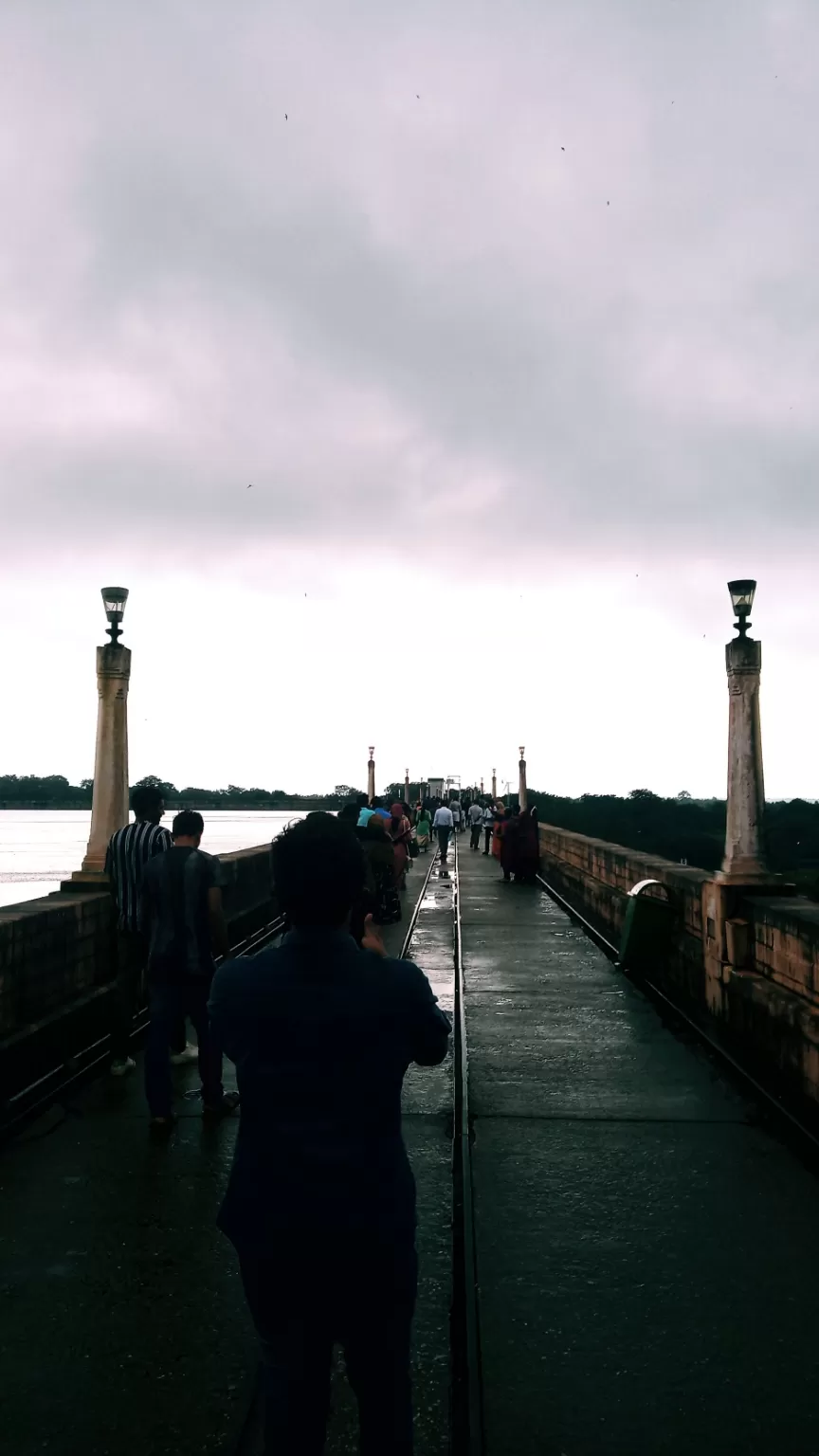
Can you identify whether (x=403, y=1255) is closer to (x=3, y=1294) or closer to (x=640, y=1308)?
(x=640, y=1308)

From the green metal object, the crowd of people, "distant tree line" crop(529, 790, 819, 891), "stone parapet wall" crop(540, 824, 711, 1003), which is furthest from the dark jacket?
"distant tree line" crop(529, 790, 819, 891)

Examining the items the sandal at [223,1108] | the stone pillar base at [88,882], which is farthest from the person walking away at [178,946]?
the stone pillar base at [88,882]

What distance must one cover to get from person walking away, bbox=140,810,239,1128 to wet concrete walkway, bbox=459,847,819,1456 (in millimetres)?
1685

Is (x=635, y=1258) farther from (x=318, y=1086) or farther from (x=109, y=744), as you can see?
(x=109, y=744)

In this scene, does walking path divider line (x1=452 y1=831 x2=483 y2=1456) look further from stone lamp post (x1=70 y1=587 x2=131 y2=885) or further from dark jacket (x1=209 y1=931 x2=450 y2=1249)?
stone lamp post (x1=70 y1=587 x2=131 y2=885)

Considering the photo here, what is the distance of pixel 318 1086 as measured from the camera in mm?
1980

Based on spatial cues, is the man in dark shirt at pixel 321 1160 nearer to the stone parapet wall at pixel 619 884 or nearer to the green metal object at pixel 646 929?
the stone parapet wall at pixel 619 884

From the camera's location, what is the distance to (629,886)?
537 inches

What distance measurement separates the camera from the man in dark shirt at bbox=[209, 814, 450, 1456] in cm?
192

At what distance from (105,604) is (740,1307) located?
768cm

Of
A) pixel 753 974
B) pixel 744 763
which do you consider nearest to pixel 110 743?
pixel 744 763

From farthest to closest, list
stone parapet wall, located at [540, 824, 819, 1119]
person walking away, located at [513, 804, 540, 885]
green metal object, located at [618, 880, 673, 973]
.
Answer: person walking away, located at [513, 804, 540, 885]
green metal object, located at [618, 880, 673, 973]
stone parapet wall, located at [540, 824, 819, 1119]

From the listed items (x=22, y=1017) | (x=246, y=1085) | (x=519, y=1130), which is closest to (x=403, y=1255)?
(x=246, y=1085)

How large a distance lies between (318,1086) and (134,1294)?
2.46 meters
